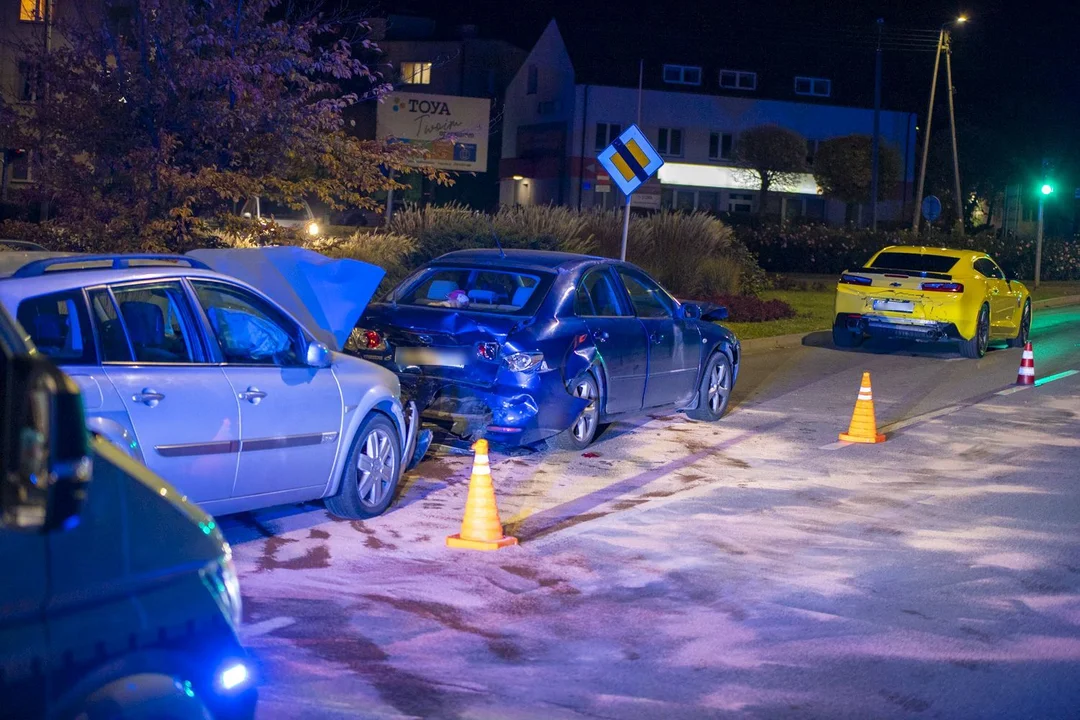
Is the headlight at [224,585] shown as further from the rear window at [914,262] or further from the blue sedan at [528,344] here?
the rear window at [914,262]

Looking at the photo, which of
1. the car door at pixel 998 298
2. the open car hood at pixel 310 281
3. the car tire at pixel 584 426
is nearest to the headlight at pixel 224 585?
the open car hood at pixel 310 281

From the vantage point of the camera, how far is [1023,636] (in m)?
6.71

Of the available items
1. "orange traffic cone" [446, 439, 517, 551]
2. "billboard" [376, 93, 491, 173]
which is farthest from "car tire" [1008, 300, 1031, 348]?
"billboard" [376, 93, 491, 173]

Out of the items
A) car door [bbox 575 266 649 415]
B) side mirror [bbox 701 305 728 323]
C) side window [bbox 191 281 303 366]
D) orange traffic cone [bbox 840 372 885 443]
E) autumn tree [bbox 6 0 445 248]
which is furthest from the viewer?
autumn tree [bbox 6 0 445 248]

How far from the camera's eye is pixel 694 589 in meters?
7.39

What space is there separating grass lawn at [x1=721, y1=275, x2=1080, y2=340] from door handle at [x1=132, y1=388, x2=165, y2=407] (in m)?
14.2

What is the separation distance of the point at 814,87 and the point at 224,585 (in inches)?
2574

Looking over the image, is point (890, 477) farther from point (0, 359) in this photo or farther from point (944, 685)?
point (0, 359)

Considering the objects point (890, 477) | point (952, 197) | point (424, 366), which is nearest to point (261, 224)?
point (424, 366)

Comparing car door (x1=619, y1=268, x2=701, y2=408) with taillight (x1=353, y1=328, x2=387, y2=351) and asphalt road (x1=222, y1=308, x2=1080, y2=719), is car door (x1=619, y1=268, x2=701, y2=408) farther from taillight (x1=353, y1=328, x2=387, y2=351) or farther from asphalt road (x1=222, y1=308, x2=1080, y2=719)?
taillight (x1=353, y1=328, x2=387, y2=351)

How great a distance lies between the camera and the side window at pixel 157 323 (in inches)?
276

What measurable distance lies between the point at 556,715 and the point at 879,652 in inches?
70.1

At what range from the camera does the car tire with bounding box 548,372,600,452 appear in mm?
11164

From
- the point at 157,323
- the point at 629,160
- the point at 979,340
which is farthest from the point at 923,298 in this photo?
the point at 157,323
